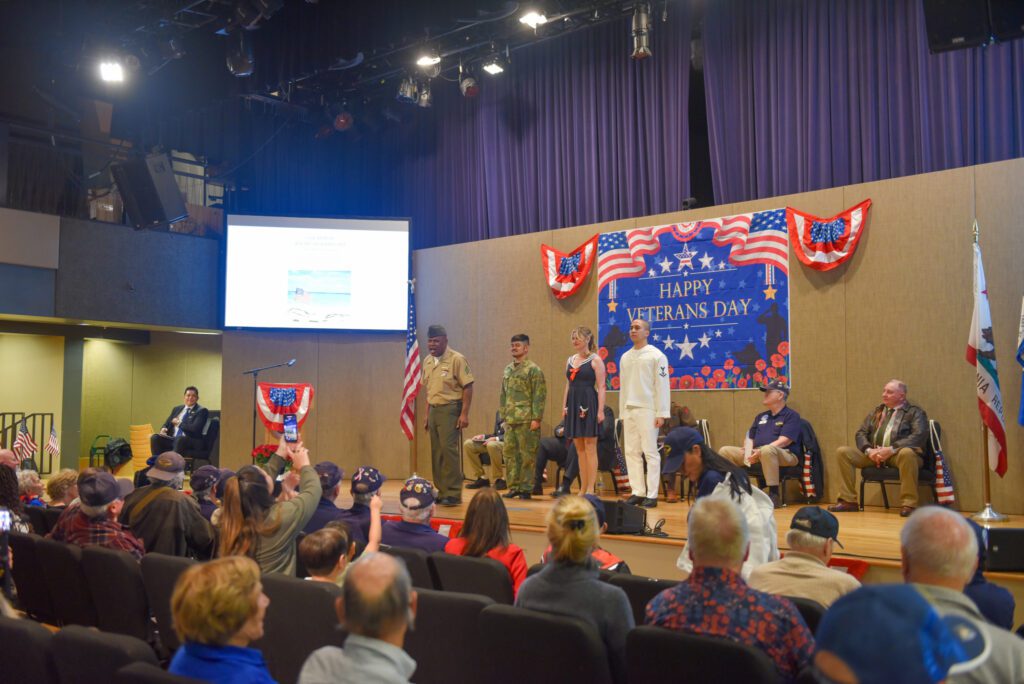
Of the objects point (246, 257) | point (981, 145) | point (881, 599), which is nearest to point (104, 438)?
point (246, 257)

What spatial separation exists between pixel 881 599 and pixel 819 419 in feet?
24.1

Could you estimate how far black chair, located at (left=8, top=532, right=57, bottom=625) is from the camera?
13.9ft

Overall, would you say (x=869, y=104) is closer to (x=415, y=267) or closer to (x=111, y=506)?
(x=415, y=267)

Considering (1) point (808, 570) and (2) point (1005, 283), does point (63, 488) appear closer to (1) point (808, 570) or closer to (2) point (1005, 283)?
(1) point (808, 570)

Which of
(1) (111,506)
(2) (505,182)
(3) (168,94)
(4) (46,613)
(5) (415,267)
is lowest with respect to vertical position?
(4) (46,613)

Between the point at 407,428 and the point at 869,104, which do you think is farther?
the point at 407,428

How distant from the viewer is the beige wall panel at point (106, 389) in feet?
47.1

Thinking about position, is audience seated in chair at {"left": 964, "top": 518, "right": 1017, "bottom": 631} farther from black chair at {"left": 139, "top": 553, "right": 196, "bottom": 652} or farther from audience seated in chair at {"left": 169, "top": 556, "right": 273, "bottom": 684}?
black chair at {"left": 139, "top": 553, "right": 196, "bottom": 652}

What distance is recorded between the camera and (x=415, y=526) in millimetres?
4242

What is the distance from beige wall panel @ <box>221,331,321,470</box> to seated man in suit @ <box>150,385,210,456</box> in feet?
1.11

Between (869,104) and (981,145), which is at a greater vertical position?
(869,104)

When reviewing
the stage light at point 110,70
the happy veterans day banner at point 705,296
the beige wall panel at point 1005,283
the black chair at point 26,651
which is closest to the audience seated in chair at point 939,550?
the black chair at point 26,651

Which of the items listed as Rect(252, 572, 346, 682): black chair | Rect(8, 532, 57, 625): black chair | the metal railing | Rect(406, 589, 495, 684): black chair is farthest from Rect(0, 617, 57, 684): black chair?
the metal railing

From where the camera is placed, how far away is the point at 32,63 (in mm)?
11680
